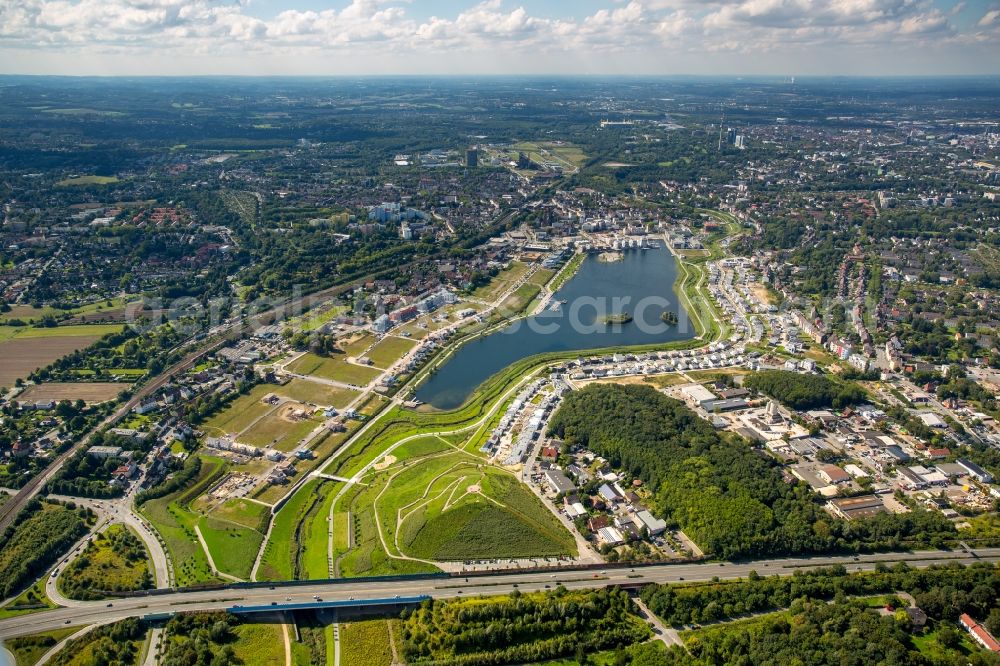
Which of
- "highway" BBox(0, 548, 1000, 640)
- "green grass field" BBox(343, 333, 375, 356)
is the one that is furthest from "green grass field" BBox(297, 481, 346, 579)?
"green grass field" BBox(343, 333, 375, 356)

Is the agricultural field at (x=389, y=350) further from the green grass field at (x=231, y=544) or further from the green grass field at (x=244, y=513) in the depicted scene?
the green grass field at (x=231, y=544)

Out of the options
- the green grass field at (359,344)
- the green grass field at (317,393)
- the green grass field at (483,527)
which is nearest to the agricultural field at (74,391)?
the green grass field at (317,393)

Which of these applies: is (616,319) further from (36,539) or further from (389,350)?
(36,539)

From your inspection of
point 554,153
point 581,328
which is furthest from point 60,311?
point 554,153

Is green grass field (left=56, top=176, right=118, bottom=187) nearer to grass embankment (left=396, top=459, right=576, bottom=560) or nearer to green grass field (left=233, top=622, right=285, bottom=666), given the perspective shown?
grass embankment (left=396, top=459, right=576, bottom=560)

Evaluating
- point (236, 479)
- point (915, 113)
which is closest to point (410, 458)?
point (236, 479)

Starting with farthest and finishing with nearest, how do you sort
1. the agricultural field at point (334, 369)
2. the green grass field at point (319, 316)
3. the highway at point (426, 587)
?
1. the green grass field at point (319, 316)
2. the agricultural field at point (334, 369)
3. the highway at point (426, 587)
